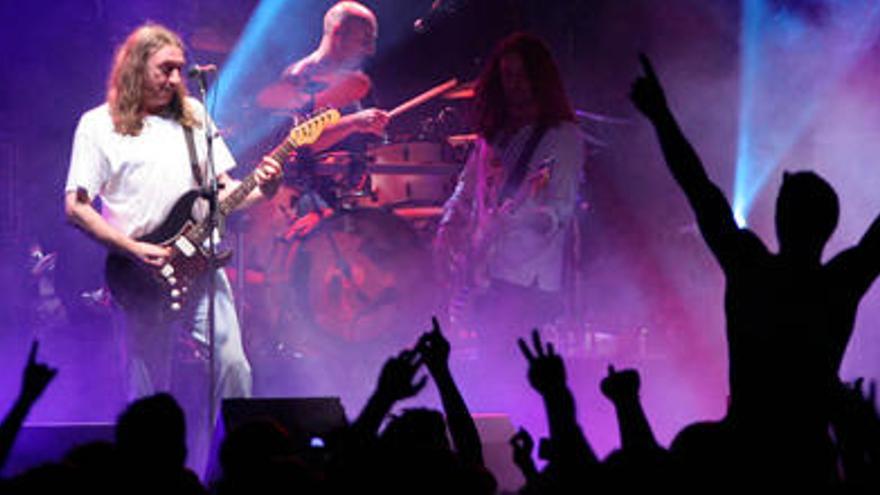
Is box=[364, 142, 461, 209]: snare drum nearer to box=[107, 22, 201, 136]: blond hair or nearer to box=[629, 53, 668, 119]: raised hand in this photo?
box=[107, 22, 201, 136]: blond hair

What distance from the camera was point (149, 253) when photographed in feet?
19.1

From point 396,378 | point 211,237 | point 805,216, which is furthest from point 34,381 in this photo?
point 211,237

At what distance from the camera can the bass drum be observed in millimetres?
8531

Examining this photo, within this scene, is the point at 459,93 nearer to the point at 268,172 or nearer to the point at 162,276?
the point at 268,172

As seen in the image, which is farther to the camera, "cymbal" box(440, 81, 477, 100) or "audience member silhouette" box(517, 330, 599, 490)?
"cymbal" box(440, 81, 477, 100)

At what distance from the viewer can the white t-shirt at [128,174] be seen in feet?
19.6

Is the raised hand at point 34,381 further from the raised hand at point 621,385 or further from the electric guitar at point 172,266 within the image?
A: the electric guitar at point 172,266

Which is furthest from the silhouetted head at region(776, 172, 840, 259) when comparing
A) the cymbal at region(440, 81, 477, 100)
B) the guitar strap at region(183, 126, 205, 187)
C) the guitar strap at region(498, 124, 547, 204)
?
the cymbal at region(440, 81, 477, 100)

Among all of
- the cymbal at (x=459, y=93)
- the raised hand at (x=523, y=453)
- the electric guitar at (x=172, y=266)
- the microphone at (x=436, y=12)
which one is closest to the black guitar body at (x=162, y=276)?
the electric guitar at (x=172, y=266)

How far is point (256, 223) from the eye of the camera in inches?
344

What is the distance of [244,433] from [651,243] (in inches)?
312

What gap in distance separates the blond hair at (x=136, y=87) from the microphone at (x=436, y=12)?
12.7ft

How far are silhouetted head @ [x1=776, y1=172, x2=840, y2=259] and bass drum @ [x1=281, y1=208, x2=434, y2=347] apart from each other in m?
5.39

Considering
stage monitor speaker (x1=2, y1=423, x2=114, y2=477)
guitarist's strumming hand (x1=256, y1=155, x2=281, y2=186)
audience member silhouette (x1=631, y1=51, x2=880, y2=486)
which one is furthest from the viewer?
guitarist's strumming hand (x1=256, y1=155, x2=281, y2=186)
